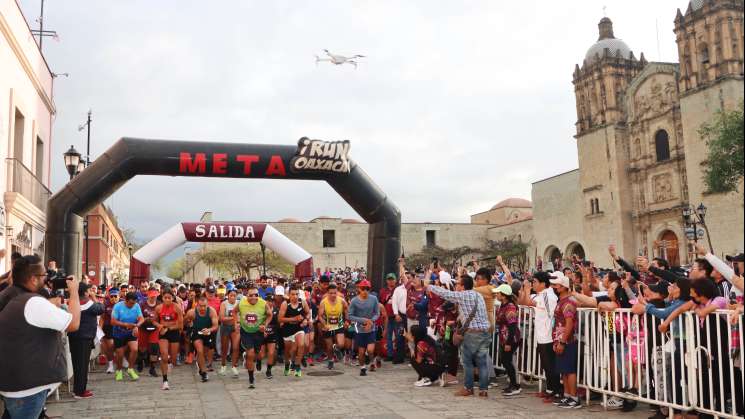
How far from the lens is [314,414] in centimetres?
775

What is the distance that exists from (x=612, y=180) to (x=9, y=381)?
1835 inches

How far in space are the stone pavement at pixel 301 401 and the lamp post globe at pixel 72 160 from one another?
645cm

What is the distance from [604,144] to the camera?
154ft

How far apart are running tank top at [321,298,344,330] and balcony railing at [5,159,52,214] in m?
8.79

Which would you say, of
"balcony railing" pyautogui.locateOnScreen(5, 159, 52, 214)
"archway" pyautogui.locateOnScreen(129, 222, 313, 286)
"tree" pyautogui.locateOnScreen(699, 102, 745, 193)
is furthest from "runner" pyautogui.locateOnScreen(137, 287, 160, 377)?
"tree" pyautogui.locateOnScreen(699, 102, 745, 193)

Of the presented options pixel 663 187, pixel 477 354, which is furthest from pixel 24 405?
pixel 663 187

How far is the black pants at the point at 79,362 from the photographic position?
9.38 m

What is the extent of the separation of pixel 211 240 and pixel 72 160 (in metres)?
5.08

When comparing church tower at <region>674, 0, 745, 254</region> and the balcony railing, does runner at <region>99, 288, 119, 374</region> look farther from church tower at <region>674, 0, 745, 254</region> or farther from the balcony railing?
church tower at <region>674, 0, 745, 254</region>

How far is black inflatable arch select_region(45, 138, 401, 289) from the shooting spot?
43.2 feet

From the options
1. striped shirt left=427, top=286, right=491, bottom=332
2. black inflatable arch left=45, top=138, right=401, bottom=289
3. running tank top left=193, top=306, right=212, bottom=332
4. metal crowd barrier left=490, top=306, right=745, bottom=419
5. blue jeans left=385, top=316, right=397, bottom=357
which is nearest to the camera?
metal crowd barrier left=490, top=306, right=745, bottom=419

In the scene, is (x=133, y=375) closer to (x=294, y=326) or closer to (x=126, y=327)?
(x=126, y=327)

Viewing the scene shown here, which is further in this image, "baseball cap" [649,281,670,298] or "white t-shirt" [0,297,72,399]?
"baseball cap" [649,281,670,298]

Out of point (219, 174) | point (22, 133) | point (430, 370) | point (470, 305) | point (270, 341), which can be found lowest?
point (430, 370)
